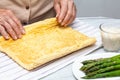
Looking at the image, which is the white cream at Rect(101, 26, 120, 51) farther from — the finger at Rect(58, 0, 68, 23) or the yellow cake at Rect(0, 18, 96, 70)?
the finger at Rect(58, 0, 68, 23)

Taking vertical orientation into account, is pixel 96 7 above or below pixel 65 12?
below

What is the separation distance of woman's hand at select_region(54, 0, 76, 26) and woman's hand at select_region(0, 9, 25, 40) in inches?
7.1

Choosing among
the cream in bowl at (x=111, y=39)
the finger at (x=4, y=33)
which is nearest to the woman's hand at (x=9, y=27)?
the finger at (x=4, y=33)

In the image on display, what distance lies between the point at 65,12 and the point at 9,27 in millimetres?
271

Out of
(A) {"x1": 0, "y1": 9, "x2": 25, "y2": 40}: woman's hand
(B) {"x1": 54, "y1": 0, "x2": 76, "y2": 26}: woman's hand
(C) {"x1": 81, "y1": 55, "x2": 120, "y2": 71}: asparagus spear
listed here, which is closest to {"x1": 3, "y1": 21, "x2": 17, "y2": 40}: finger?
(A) {"x1": 0, "y1": 9, "x2": 25, "y2": 40}: woman's hand

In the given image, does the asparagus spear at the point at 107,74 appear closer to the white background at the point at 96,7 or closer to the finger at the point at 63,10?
the finger at the point at 63,10

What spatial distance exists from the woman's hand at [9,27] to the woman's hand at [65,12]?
0.18 m

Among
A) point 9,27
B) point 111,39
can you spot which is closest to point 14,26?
point 9,27

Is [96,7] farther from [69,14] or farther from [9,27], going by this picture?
[9,27]

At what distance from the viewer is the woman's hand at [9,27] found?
43.1 inches

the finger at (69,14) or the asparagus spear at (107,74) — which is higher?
the finger at (69,14)

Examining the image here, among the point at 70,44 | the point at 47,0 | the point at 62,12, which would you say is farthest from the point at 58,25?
the point at 47,0

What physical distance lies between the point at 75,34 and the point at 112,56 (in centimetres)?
21

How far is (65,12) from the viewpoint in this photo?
125 centimetres
